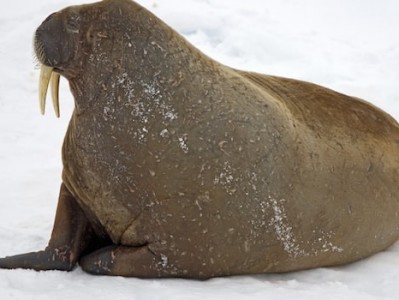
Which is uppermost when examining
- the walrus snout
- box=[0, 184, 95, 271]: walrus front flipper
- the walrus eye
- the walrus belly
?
the walrus eye

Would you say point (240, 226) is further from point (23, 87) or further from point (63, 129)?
point (23, 87)

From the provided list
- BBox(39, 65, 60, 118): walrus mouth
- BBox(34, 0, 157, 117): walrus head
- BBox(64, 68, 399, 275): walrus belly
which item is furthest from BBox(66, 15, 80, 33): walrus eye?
BBox(64, 68, 399, 275): walrus belly

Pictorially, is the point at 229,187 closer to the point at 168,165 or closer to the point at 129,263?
the point at 168,165

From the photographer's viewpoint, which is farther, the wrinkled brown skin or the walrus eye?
the walrus eye

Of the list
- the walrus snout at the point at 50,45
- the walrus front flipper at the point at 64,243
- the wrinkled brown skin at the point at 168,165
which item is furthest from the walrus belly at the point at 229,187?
the walrus snout at the point at 50,45

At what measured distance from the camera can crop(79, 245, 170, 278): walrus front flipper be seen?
10.00 ft

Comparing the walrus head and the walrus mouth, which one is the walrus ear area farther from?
the walrus mouth

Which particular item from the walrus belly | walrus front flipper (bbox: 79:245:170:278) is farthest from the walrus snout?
walrus front flipper (bbox: 79:245:170:278)

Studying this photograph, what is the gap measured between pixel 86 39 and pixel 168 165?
654 mm

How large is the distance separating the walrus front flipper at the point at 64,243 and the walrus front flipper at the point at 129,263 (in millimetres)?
129

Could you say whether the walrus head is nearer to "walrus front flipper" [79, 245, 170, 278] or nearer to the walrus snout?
the walrus snout

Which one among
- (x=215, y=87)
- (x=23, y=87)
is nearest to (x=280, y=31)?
(x=23, y=87)

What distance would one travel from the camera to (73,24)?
3.16 metres

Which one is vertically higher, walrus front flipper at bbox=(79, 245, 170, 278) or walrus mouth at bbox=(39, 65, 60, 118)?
walrus mouth at bbox=(39, 65, 60, 118)
